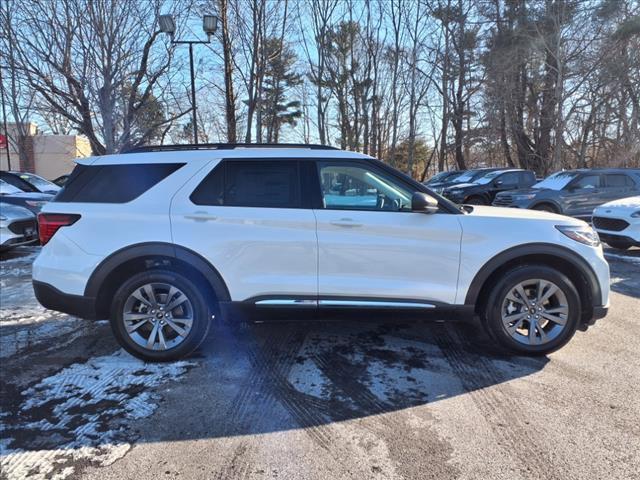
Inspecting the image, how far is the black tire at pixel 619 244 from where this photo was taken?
Answer: 859cm

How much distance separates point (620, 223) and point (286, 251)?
7784mm

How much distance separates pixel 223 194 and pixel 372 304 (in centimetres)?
Result: 155

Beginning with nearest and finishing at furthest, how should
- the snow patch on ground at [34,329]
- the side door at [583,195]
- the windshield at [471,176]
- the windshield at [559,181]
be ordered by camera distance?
the snow patch on ground at [34,329]
the side door at [583,195]
the windshield at [559,181]
the windshield at [471,176]

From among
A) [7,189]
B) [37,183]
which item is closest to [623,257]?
[7,189]

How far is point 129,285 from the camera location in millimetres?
3674

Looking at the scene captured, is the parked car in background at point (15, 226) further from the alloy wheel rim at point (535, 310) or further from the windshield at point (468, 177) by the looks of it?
the windshield at point (468, 177)

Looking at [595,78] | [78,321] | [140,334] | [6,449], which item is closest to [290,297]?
[140,334]

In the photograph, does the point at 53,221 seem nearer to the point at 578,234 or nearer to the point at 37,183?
the point at 578,234

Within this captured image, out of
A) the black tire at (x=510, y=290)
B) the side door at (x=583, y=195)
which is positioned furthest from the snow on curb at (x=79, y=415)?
the side door at (x=583, y=195)

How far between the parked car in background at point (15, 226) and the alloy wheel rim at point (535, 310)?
8.43 metres

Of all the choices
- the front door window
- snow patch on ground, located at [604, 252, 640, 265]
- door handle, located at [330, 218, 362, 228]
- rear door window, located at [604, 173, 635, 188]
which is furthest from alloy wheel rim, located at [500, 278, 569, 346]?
rear door window, located at [604, 173, 635, 188]

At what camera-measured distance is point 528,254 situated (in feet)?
12.1

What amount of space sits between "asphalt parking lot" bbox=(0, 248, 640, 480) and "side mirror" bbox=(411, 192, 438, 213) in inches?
38.2

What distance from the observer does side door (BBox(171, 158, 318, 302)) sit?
360cm
